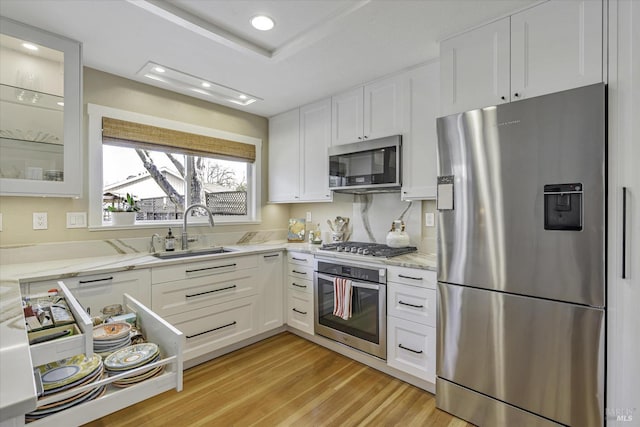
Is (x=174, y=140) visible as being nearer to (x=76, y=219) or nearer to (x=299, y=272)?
(x=76, y=219)

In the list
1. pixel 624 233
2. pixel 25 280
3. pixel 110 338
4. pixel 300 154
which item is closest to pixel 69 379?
pixel 110 338

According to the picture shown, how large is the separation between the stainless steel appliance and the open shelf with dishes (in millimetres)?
1576

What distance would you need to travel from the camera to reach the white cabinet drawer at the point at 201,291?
2.27 meters

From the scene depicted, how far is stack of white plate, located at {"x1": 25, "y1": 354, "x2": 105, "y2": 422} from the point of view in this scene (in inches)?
30.0

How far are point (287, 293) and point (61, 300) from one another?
2.04 meters

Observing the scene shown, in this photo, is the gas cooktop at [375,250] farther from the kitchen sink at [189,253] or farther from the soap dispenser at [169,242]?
the soap dispenser at [169,242]

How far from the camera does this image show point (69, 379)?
0.83 meters

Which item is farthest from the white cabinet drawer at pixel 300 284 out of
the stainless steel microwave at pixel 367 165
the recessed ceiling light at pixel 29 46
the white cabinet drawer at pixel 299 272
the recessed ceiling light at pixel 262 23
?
the recessed ceiling light at pixel 29 46

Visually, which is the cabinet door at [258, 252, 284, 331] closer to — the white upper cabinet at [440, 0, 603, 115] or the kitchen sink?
the kitchen sink

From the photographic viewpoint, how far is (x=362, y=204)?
3113 mm

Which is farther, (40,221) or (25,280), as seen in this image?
(40,221)

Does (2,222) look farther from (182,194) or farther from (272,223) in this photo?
(272,223)

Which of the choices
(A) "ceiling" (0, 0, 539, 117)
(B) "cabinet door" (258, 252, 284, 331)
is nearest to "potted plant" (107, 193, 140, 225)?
(A) "ceiling" (0, 0, 539, 117)

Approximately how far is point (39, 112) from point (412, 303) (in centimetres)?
267
